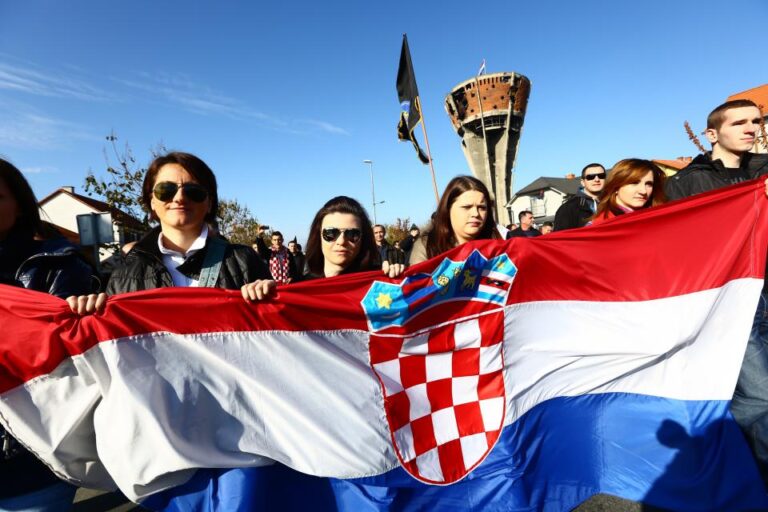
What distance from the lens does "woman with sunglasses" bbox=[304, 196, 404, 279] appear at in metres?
2.56

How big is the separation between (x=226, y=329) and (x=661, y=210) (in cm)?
266

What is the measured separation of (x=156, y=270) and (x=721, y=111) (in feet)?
12.6

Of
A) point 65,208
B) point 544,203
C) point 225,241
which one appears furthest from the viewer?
point 544,203

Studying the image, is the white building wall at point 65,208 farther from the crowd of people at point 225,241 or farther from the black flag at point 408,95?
the crowd of people at point 225,241

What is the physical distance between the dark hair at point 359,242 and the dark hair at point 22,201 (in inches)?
56.9

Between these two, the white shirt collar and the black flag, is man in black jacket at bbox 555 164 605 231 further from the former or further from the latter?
the black flag

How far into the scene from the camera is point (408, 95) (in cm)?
934

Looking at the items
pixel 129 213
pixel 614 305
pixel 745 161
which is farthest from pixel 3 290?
pixel 129 213

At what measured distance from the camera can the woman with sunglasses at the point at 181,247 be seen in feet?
6.51

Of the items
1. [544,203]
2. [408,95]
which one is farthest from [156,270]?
[544,203]

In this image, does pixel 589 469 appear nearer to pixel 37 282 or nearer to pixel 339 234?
pixel 339 234

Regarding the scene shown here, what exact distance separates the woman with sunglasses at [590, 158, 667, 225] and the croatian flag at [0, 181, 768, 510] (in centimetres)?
50

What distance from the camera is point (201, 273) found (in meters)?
2.03

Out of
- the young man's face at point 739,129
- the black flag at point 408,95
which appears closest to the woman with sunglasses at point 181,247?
the young man's face at point 739,129
